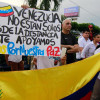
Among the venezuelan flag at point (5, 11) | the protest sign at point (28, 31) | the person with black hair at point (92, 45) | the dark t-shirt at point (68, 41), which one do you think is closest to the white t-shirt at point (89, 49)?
the person with black hair at point (92, 45)

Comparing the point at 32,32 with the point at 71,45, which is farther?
the point at 71,45

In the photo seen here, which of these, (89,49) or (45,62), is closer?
(45,62)

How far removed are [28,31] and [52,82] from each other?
0.80 meters

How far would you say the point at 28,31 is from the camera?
7.67 feet

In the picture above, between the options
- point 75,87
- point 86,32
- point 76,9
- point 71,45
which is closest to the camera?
point 75,87

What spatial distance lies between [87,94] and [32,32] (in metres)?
1.28

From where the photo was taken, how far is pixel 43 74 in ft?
7.48

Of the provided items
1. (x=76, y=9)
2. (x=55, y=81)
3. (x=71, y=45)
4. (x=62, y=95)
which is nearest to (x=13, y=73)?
(x=55, y=81)

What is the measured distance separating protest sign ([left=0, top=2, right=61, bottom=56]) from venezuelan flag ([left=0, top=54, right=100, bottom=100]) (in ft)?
0.95

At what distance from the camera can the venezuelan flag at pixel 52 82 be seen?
6.88ft

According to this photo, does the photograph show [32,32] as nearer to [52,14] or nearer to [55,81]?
[52,14]

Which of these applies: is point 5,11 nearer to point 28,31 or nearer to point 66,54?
point 28,31

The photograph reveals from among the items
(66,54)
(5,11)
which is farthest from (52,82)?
(5,11)

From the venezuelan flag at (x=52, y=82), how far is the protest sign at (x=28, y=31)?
291 millimetres
